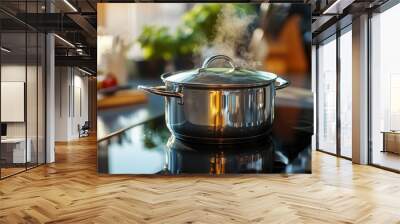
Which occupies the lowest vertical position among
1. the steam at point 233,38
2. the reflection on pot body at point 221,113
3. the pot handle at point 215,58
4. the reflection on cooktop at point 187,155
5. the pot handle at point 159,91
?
the reflection on cooktop at point 187,155

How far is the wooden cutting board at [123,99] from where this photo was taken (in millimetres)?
5004

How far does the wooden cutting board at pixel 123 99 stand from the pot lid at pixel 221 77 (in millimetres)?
389

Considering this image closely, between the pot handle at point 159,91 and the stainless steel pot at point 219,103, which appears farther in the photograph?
the pot handle at point 159,91

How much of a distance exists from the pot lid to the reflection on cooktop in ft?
2.08

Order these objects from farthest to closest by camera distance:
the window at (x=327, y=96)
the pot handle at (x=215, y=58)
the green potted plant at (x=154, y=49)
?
1. the window at (x=327, y=96)
2. the green potted plant at (x=154, y=49)
3. the pot handle at (x=215, y=58)

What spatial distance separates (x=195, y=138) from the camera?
15.6ft

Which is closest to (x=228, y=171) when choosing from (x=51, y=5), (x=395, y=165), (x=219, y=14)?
(x=219, y=14)

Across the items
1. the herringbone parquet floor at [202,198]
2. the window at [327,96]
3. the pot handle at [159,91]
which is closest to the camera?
the herringbone parquet floor at [202,198]

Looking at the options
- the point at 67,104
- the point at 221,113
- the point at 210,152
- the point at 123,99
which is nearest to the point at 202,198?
the point at 210,152

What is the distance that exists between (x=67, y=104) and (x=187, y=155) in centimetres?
1012

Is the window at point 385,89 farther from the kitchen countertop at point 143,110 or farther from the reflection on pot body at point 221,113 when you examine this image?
the reflection on pot body at point 221,113

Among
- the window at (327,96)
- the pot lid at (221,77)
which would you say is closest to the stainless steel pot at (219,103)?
the pot lid at (221,77)

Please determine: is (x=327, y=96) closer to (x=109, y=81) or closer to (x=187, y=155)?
(x=187, y=155)

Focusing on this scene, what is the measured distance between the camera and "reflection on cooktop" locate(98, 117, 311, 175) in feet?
16.2
